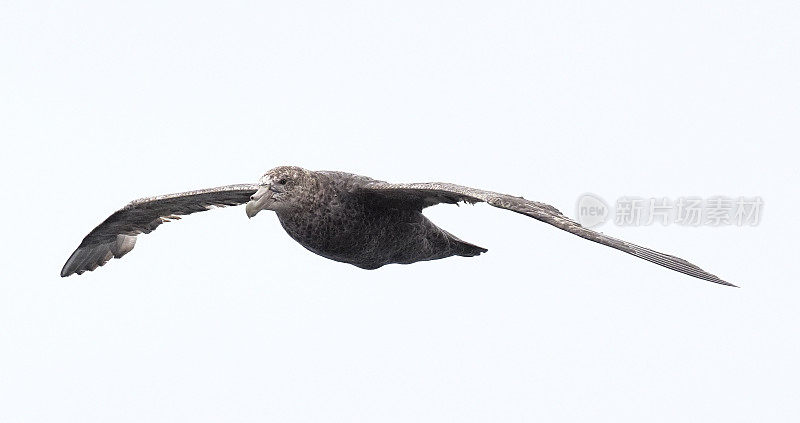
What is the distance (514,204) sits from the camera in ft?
21.0

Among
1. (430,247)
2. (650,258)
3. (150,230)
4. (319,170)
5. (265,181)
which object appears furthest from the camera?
(150,230)

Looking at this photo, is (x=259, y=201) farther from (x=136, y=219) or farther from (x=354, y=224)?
(x=136, y=219)

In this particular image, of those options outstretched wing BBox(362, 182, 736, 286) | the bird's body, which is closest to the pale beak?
the bird's body

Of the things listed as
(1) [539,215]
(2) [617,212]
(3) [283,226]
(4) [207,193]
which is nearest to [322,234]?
(3) [283,226]

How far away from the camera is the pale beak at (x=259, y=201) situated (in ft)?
23.1

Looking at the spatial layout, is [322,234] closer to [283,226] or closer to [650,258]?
[283,226]

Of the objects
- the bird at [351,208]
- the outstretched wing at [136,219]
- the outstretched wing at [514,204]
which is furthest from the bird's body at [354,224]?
the outstretched wing at [136,219]

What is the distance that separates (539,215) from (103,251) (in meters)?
4.71

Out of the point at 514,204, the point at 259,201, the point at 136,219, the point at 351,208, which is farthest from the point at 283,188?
the point at 136,219

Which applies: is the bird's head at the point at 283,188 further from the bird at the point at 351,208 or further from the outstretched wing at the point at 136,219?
the outstretched wing at the point at 136,219

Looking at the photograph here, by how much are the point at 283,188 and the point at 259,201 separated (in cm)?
24

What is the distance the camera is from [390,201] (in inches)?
302

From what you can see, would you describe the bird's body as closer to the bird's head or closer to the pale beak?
the bird's head

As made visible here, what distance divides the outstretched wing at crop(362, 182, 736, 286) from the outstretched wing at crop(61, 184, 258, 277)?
1207mm
